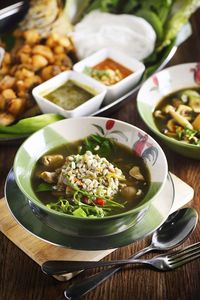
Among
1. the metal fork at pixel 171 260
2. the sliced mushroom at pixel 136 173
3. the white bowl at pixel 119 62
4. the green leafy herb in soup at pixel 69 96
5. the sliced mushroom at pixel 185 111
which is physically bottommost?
the sliced mushroom at pixel 185 111

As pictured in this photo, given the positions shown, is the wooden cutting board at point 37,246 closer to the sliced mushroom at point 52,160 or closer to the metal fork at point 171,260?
the metal fork at point 171,260

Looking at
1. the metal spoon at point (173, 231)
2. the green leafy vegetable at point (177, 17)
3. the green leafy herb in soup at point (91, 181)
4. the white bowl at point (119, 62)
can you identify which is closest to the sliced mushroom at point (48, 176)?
the green leafy herb in soup at point (91, 181)

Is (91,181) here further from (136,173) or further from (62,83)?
(62,83)

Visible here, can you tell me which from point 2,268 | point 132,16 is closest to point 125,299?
point 2,268

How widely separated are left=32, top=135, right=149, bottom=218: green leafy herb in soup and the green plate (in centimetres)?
6

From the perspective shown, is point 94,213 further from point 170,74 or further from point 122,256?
point 170,74

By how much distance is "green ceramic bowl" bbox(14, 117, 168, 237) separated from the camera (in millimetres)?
1636

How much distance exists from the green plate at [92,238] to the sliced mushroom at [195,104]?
1.93 ft

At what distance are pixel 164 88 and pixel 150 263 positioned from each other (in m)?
1.03

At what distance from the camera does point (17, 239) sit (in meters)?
1.77

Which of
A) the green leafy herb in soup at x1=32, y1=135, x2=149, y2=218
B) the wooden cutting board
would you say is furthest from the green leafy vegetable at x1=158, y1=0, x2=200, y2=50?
the wooden cutting board

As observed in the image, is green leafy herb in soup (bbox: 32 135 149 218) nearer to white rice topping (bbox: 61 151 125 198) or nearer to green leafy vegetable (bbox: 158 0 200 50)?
white rice topping (bbox: 61 151 125 198)

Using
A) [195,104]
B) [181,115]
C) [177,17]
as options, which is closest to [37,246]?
[181,115]

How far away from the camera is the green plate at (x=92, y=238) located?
5.44ft
